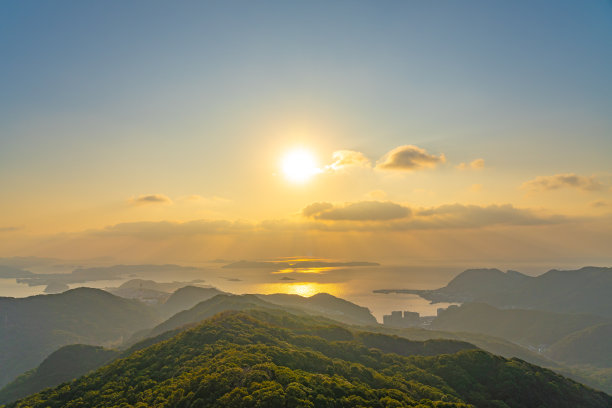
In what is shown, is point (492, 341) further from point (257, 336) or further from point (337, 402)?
point (337, 402)

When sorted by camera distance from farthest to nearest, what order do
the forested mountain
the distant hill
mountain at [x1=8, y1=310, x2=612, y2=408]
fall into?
the distant hill < the forested mountain < mountain at [x1=8, y1=310, x2=612, y2=408]

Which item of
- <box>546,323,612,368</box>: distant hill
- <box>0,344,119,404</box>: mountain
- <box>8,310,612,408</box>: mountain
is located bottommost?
<box>546,323,612,368</box>: distant hill

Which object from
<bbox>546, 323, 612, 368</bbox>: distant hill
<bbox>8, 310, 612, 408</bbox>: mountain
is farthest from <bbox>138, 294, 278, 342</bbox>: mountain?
<bbox>546, 323, 612, 368</bbox>: distant hill

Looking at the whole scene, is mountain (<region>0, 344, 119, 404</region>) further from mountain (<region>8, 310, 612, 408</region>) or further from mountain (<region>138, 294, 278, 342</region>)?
mountain (<region>8, 310, 612, 408</region>)

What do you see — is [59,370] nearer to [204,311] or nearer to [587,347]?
[204,311]

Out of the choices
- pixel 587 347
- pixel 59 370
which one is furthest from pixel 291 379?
pixel 587 347

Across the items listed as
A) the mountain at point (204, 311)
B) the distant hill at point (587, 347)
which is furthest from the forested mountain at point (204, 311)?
the distant hill at point (587, 347)

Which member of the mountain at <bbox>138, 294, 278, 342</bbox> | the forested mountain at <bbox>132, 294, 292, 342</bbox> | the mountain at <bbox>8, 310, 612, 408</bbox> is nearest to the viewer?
the mountain at <bbox>8, 310, 612, 408</bbox>
